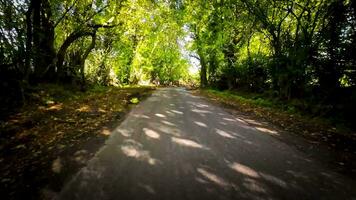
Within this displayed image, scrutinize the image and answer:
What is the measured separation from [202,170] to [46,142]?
14.0ft

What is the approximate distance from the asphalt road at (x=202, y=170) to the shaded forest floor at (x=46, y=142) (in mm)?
407

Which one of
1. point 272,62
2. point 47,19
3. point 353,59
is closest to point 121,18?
point 47,19

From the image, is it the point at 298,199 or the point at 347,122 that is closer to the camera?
the point at 298,199

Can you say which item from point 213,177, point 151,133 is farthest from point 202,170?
point 151,133

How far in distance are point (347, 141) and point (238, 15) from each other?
48.7 ft

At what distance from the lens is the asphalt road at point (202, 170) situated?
152 inches

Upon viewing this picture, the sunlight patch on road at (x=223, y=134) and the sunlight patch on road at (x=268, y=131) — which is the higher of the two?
the sunlight patch on road at (x=268, y=131)

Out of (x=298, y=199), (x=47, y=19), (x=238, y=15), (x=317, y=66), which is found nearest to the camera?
(x=298, y=199)

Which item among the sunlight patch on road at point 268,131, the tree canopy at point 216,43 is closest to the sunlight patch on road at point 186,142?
the sunlight patch on road at point 268,131

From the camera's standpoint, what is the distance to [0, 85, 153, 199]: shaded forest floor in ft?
14.1

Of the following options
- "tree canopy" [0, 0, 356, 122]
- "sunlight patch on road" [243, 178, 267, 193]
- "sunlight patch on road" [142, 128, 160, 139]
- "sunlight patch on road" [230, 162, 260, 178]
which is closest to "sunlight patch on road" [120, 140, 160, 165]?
"sunlight patch on road" [142, 128, 160, 139]

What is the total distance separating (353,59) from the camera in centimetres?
888

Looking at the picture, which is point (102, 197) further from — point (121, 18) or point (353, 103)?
point (121, 18)

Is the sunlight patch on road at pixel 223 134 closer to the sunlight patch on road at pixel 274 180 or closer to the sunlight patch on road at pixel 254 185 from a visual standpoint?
the sunlight patch on road at pixel 274 180
